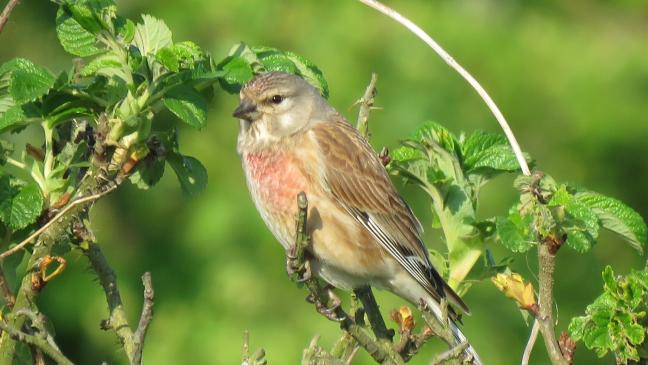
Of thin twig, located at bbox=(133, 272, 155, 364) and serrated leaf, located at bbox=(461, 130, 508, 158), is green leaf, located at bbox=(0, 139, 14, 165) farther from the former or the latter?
serrated leaf, located at bbox=(461, 130, 508, 158)

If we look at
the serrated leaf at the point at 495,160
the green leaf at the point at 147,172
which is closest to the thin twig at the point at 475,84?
the serrated leaf at the point at 495,160

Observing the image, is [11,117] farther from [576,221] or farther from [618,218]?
[618,218]

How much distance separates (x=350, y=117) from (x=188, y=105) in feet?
13.7

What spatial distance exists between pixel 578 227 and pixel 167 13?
17.7 feet

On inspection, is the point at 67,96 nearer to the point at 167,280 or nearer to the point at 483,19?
the point at 167,280

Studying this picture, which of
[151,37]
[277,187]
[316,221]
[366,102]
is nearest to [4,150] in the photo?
[151,37]

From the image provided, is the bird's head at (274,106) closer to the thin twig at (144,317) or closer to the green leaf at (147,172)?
the green leaf at (147,172)

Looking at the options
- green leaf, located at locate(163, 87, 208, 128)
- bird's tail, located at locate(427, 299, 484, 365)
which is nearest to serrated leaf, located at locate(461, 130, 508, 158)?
bird's tail, located at locate(427, 299, 484, 365)

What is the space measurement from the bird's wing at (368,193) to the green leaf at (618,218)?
38.5 inches

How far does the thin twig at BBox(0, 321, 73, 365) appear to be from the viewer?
2260mm

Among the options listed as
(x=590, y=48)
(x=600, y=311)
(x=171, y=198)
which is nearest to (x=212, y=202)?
(x=171, y=198)

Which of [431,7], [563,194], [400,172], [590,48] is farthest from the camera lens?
[590,48]

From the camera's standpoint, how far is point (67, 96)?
8.29 ft

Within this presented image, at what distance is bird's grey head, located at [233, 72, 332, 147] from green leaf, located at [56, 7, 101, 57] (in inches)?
39.8
